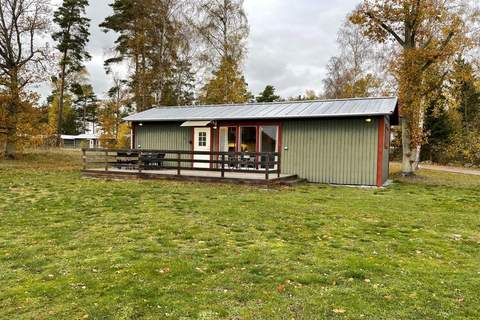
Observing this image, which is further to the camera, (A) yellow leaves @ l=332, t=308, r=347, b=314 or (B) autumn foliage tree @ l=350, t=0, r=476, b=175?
(B) autumn foliage tree @ l=350, t=0, r=476, b=175

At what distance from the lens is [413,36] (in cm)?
1686

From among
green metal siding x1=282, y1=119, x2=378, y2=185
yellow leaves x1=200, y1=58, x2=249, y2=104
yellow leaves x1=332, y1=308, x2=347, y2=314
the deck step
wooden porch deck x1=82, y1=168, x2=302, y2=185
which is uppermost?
yellow leaves x1=200, y1=58, x2=249, y2=104

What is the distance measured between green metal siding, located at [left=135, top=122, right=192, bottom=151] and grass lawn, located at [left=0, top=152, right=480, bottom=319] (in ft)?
23.1

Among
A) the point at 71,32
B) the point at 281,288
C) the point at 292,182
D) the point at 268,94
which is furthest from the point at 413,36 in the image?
the point at 268,94

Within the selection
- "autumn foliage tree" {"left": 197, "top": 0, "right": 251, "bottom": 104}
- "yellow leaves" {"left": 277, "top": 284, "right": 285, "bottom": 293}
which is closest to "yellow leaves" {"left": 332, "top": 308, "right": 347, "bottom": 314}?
"yellow leaves" {"left": 277, "top": 284, "right": 285, "bottom": 293}

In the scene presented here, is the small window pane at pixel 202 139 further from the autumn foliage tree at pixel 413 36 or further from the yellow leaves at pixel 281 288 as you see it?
the yellow leaves at pixel 281 288

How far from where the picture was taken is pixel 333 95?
36.1m

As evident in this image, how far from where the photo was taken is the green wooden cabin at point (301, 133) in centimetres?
1287

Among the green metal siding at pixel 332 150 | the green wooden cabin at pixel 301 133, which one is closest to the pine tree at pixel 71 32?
the green wooden cabin at pixel 301 133

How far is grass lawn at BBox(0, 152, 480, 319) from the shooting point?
3398 millimetres

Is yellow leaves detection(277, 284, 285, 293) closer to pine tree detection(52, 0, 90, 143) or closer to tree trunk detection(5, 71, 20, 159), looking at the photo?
tree trunk detection(5, 71, 20, 159)

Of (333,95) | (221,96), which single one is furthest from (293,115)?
(333,95)

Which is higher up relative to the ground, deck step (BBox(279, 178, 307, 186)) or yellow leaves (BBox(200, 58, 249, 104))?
yellow leaves (BBox(200, 58, 249, 104))

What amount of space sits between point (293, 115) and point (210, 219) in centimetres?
761
